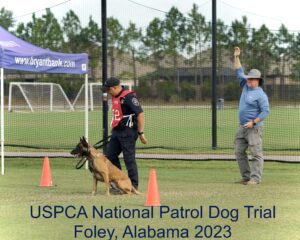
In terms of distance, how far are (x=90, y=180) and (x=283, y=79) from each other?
30.3 feet

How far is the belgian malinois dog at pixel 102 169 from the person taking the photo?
10.7 metres

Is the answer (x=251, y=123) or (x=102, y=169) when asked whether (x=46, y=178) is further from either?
(x=251, y=123)

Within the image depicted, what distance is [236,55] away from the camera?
1288cm

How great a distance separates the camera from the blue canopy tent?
1338 centimetres

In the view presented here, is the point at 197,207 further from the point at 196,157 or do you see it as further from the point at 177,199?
the point at 196,157

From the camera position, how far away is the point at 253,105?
12.2m

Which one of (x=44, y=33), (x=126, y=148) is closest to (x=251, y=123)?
(x=126, y=148)

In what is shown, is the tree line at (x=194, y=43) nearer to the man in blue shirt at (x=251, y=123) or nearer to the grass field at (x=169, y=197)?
the grass field at (x=169, y=197)

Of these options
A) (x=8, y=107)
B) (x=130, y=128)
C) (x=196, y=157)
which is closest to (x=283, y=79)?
(x=196, y=157)

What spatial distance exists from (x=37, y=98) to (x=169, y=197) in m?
35.1

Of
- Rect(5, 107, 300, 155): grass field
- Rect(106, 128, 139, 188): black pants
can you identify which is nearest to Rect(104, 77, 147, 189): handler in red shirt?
Rect(106, 128, 139, 188): black pants

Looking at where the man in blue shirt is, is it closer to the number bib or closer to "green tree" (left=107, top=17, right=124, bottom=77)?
the number bib

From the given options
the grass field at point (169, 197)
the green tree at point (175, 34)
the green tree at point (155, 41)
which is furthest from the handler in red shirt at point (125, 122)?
the green tree at point (175, 34)

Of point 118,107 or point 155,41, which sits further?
point 155,41
